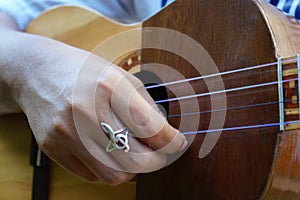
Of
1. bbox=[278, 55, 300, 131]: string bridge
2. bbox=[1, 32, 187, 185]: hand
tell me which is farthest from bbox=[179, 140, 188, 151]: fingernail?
bbox=[278, 55, 300, 131]: string bridge

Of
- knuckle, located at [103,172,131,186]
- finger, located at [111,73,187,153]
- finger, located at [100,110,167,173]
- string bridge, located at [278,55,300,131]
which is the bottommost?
knuckle, located at [103,172,131,186]

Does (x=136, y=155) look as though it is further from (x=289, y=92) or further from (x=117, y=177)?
(x=289, y=92)

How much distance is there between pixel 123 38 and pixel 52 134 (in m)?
0.28

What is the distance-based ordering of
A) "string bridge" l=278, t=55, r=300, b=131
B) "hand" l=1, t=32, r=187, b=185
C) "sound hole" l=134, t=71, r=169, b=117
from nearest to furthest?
"string bridge" l=278, t=55, r=300, b=131, "hand" l=1, t=32, r=187, b=185, "sound hole" l=134, t=71, r=169, b=117

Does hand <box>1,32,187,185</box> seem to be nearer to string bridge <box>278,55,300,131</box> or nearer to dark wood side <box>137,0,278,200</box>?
dark wood side <box>137,0,278,200</box>

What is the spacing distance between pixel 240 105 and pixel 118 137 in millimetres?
168

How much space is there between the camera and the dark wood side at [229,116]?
0.60m

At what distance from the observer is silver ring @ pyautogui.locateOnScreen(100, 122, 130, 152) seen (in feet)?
2.15

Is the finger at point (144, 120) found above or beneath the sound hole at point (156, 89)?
above

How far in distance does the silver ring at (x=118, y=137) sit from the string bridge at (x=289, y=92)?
8.1 inches

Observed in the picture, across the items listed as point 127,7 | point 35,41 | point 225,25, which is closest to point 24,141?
point 35,41

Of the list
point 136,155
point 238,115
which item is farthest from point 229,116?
point 136,155

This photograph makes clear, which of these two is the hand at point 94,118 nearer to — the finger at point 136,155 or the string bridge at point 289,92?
the finger at point 136,155

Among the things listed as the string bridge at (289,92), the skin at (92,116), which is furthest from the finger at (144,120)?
the string bridge at (289,92)
